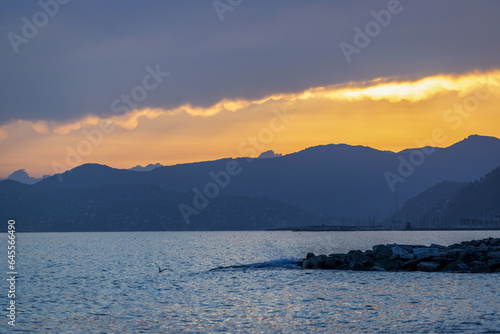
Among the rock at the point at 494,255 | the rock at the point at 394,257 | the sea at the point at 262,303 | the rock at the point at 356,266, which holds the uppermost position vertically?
the rock at the point at 494,255

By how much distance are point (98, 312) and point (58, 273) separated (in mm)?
→ 39541

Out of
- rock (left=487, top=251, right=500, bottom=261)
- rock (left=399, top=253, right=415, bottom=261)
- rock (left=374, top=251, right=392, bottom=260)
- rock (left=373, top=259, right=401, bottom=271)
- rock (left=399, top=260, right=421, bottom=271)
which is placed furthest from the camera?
rock (left=374, top=251, right=392, bottom=260)

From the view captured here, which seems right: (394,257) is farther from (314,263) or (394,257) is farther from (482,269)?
(482,269)

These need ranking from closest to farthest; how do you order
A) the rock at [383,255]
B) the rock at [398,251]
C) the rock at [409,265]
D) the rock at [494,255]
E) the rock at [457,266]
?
the rock at [457,266]
the rock at [494,255]
the rock at [409,265]
the rock at [398,251]
the rock at [383,255]

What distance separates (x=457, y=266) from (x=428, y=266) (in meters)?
3.26

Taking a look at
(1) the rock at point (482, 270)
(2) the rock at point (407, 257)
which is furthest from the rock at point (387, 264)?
(1) the rock at point (482, 270)

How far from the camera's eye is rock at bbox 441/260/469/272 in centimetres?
6769

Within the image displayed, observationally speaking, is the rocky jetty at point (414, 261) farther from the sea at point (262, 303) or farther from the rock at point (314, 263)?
the sea at point (262, 303)

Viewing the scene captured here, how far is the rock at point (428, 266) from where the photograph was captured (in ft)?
225

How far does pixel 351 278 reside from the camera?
6300 centimetres

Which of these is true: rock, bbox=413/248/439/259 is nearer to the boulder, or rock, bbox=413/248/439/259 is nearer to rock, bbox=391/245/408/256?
rock, bbox=391/245/408/256

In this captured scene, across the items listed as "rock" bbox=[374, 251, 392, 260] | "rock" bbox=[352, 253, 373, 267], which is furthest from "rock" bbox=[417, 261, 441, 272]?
"rock" bbox=[352, 253, 373, 267]

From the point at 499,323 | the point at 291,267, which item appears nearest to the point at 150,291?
the point at 291,267

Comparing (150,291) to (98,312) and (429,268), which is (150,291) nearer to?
(98,312)
